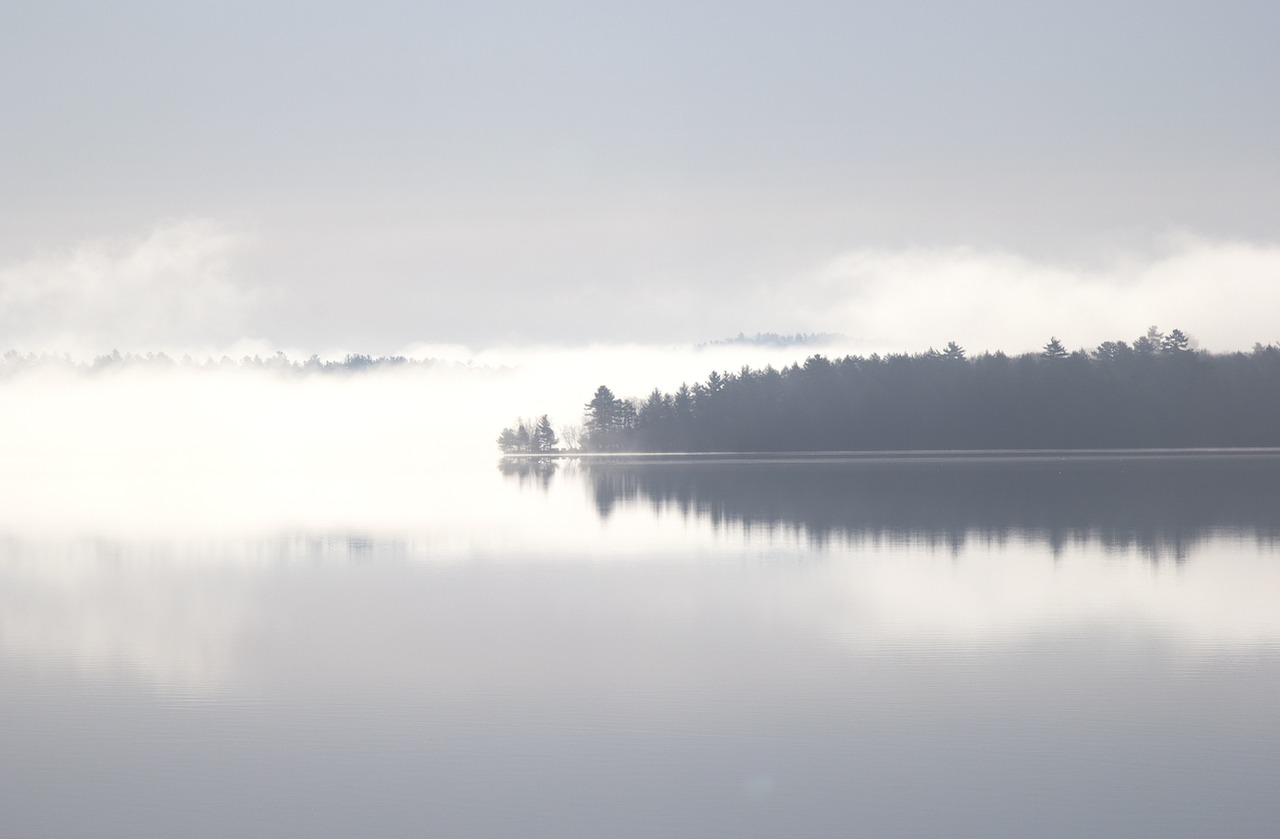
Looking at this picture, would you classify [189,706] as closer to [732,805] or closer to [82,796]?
[82,796]

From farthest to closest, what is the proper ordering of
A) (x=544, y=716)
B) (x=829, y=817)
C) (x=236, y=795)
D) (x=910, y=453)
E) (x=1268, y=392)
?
1. (x=910, y=453)
2. (x=1268, y=392)
3. (x=544, y=716)
4. (x=236, y=795)
5. (x=829, y=817)

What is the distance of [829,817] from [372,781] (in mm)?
3985

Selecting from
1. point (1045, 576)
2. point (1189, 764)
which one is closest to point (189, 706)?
point (1189, 764)

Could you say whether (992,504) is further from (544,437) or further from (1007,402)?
(544,437)

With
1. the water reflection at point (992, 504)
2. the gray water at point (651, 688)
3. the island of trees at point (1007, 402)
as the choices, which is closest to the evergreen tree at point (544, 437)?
the island of trees at point (1007, 402)

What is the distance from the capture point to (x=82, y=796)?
10.9 meters

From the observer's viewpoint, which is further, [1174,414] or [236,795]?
[1174,414]

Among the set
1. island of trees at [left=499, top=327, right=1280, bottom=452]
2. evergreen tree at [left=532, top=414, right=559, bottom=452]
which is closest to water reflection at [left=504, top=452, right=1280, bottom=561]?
island of trees at [left=499, top=327, right=1280, bottom=452]

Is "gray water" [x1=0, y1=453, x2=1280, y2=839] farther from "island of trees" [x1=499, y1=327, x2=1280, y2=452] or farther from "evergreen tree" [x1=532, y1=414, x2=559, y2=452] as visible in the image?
"evergreen tree" [x1=532, y1=414, x2=559, y2=452]

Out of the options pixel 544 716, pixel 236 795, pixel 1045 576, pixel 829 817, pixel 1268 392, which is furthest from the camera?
pixel 1268 392

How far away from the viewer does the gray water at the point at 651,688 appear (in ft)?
34.5

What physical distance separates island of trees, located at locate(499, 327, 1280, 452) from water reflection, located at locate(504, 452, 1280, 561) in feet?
132

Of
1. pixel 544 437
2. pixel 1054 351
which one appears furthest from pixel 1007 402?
pixel 544 437

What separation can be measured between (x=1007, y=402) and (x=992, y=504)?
76879mm
